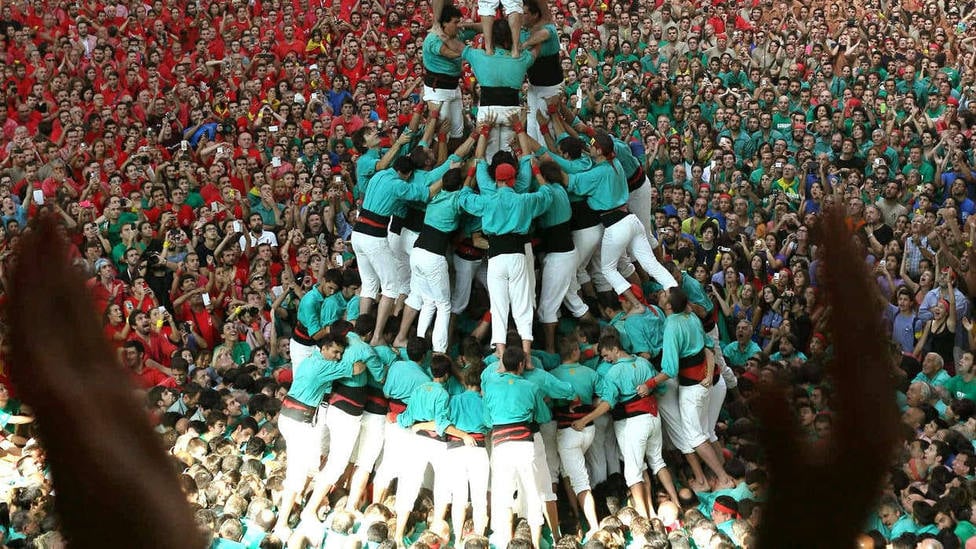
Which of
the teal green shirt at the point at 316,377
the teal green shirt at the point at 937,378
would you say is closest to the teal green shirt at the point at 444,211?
the teal green shirt at the point at 316,377

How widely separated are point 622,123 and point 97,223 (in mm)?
7460

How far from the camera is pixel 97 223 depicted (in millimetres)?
15227

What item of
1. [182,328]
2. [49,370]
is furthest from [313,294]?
[49,370]

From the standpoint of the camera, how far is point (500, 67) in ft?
37.0

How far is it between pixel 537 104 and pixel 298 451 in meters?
4.05

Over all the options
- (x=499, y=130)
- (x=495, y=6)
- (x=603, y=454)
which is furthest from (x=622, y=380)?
(x=495, y=6)

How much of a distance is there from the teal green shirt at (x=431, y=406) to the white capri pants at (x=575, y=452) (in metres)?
1.06

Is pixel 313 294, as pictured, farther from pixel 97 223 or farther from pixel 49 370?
pixel 49 370

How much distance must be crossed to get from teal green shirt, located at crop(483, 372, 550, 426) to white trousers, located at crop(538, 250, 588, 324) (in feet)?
4.09

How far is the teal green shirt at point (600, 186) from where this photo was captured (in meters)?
11.5

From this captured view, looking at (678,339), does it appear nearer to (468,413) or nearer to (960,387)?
(468,413)

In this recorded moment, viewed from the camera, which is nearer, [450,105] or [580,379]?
[580,379]

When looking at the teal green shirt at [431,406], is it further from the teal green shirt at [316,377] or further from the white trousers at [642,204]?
the white trousers at [642,204]

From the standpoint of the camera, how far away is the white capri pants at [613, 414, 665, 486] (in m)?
10.9
